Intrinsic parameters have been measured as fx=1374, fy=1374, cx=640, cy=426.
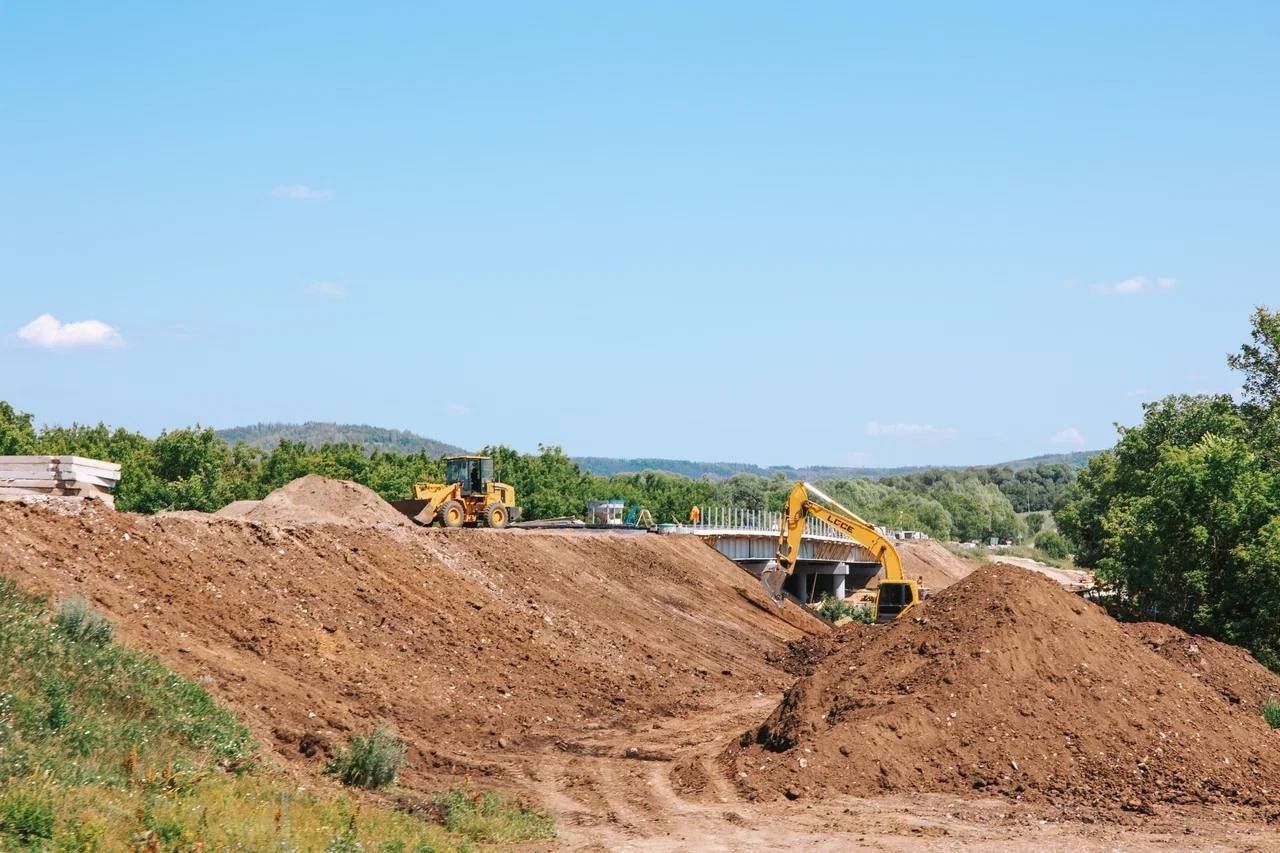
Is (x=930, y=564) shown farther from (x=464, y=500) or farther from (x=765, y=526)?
(x=464, y=500)

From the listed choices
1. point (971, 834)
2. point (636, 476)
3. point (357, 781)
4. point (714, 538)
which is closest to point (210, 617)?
point (357, 781)

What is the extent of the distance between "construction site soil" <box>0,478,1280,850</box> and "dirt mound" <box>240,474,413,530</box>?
20.8ft

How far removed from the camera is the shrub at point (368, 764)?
19.5m

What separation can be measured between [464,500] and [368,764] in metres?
29.1

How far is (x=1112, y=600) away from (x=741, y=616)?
471 inches

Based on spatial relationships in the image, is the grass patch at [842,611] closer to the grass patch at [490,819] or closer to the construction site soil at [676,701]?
the construction site soil at [676,701]

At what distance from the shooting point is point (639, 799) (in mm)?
20453

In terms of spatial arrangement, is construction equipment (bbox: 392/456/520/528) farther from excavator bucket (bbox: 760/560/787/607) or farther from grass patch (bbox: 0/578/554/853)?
grass patch (bbox: 0/578/554/853)

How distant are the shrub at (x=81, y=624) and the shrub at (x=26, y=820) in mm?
6887

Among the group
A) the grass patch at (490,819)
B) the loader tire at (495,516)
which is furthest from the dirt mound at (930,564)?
the grass patch at (490,819)

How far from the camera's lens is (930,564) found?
3824 inches

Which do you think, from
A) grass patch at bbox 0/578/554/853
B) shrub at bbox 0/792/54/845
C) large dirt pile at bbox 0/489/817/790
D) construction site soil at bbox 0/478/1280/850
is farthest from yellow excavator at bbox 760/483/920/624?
shrub at bbox 0/792/54/845

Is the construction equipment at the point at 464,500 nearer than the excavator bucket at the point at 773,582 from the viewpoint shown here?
Yes

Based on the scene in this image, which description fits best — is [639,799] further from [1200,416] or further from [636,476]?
[636,476]
